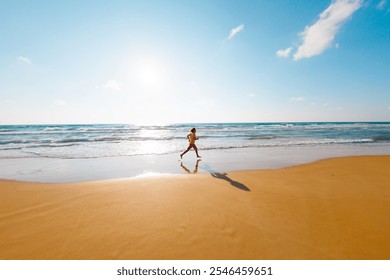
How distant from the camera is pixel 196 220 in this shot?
349 cm

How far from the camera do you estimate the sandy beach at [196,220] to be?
8.85 feet

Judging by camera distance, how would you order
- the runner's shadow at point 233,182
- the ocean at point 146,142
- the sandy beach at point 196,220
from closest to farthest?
1. the sandy beach at point 196,220
2. the runner's shadow at point 233,182
3. the ocean at point 146,142

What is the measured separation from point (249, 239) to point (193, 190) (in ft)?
7.44

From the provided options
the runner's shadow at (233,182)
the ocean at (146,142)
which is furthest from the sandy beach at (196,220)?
the ocean at (146,142)

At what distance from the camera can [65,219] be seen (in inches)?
139

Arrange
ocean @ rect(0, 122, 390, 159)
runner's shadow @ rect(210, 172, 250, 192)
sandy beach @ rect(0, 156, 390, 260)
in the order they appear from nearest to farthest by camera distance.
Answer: sandy beach @ rect(0, 156, 390, 260)
runner's shadow @ rect(210, 172, 250, 192)
ocean @ rect(0, 122, 390, 159)

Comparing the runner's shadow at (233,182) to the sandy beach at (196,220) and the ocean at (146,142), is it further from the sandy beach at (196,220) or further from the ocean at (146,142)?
the ocean at (146,142)

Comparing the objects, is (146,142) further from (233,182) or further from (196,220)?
(196,220)

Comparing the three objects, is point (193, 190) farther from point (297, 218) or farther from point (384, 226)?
point (384, 226)

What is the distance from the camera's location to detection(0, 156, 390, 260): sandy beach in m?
2.70

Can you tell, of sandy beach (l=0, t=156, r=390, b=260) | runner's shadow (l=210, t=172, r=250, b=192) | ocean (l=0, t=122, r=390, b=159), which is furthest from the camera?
ocean (l=0, t=122, r=390, b=159)

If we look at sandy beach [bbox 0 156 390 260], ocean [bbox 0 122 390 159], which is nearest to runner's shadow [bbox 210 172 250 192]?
sandy beach [bbox 0 156 390 260]

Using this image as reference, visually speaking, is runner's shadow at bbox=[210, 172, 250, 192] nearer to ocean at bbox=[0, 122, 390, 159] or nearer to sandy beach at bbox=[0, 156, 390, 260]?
sandy beach at bbox=[0, 156, 390, 260]
